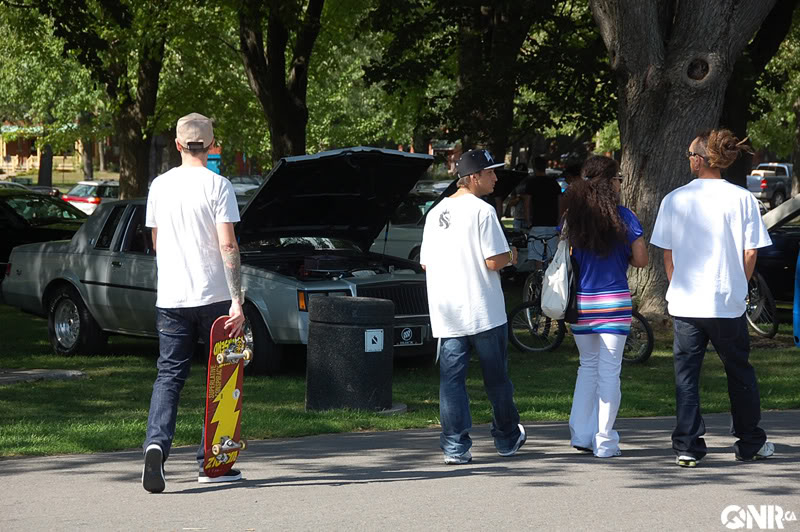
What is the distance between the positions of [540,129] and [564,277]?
1660 centimetres

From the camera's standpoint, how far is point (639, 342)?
1180 cm

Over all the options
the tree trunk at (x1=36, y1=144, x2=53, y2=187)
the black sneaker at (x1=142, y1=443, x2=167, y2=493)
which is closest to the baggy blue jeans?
the black sneaker at (x1=142, y1=443, x2=167, y2=493)

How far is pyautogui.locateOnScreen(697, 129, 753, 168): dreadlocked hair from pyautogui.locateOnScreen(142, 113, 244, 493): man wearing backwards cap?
2597mm

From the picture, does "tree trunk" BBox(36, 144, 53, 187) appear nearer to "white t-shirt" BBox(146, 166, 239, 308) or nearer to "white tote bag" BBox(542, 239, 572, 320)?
"white tote bag" BBox(542, 239, 572, 320)

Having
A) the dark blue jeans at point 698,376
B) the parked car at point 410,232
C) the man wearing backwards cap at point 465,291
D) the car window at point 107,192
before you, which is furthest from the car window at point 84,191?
the dark blue jeans at point 698,376

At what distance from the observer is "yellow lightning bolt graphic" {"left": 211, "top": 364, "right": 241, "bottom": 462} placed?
621 cm

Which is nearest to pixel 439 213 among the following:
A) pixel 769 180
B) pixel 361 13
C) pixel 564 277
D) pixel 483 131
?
pixel 564 277

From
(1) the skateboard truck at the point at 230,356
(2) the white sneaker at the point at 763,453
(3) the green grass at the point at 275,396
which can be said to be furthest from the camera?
(3) the green grass at the point at 275,396

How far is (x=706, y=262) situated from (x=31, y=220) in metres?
15.9

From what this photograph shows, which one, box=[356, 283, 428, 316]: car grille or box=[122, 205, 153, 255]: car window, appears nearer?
box=[356, 283, 428, 316]: car grille

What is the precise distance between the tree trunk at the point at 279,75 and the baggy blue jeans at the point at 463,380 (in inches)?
620

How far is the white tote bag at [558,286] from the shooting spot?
22.4 feet

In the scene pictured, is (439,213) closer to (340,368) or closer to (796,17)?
(340,368)

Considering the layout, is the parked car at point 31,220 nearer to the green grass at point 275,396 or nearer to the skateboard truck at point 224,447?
the green grass at point 275,396
